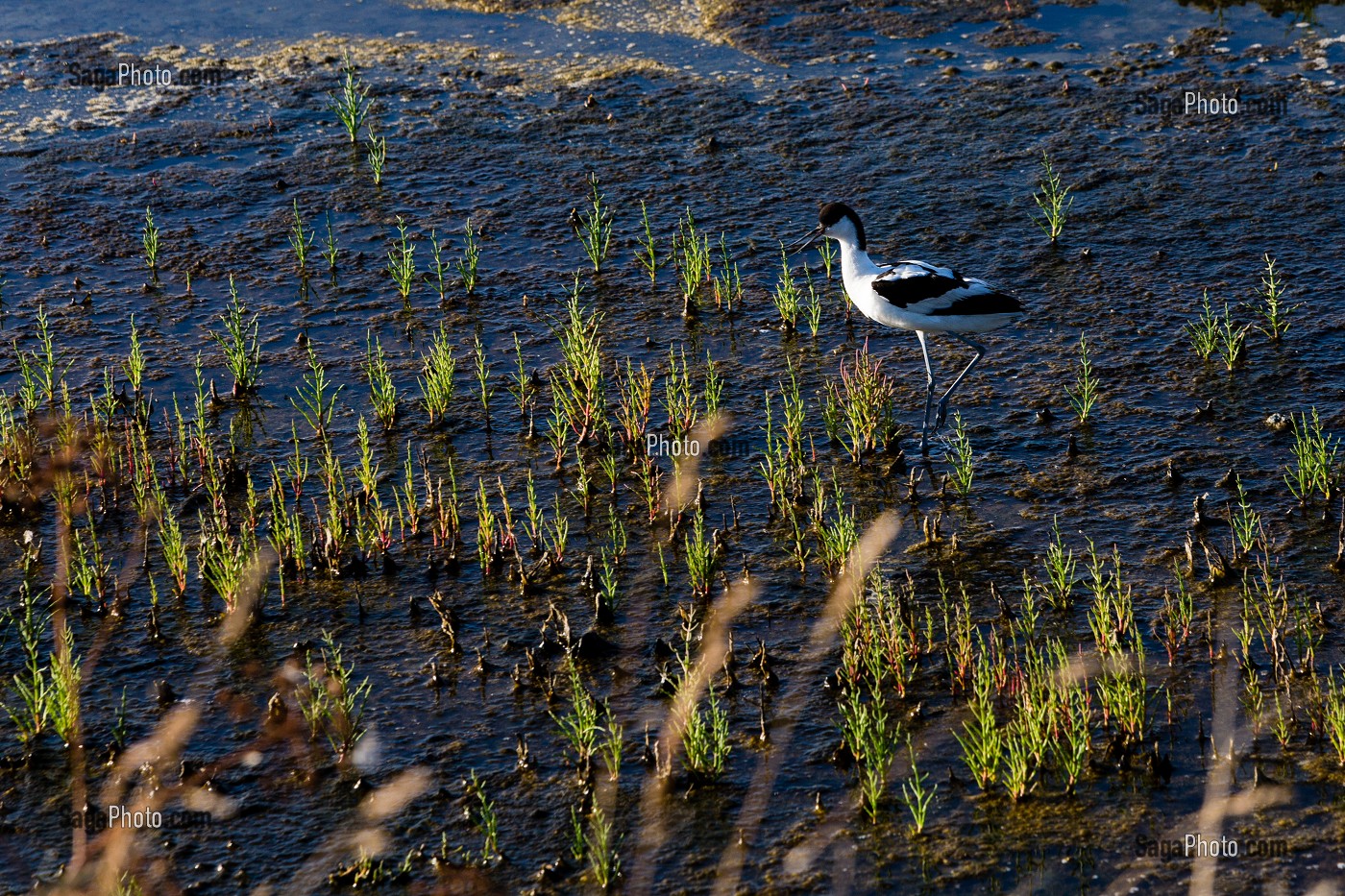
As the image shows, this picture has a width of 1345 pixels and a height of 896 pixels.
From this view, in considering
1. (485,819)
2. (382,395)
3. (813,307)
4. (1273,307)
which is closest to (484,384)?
(382,395)

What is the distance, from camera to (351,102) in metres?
12.2

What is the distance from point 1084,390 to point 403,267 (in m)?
4.67

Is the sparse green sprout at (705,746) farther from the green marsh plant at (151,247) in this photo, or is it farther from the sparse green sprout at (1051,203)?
the green marsh plant at (151,247)

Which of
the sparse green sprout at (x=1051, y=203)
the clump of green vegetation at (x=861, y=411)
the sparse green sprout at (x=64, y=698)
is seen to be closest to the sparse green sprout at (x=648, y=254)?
the clump of green vegetation at (x=861, y=411)

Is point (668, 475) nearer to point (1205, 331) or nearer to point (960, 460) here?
point (960, 460)

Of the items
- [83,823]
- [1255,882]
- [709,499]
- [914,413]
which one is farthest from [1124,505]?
[83,823]

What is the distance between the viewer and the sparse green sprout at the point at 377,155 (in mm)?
11570

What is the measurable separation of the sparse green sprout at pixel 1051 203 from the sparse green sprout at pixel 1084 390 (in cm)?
151

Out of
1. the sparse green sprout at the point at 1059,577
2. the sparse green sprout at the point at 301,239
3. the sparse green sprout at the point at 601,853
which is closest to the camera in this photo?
the sparse green sprout at the point at 601,853
